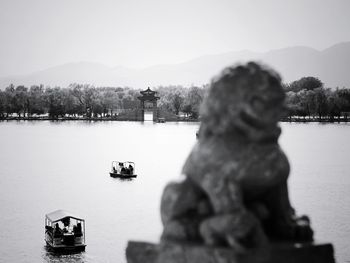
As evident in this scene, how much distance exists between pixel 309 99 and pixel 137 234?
337 feet

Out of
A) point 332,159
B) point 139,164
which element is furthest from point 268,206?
point 332,159

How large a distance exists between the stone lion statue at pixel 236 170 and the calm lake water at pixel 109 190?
1.58 m

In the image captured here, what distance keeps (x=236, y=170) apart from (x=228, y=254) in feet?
1.78

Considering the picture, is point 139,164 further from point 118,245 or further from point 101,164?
point 118,245

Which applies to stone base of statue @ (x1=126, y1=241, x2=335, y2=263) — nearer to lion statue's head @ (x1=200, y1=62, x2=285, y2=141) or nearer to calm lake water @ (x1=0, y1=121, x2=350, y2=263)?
lion statue's head @ (x1=200, y1=62, x2=285, y2=141)

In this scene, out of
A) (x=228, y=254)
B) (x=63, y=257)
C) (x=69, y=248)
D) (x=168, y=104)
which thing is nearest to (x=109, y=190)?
(x=69, y=248)

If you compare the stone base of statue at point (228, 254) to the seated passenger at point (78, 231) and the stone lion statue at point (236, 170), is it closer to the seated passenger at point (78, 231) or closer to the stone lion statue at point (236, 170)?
the stone lion statue at point (236, 170)

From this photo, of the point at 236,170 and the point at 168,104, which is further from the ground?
the point at 168,104

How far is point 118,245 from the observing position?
28.8 metres

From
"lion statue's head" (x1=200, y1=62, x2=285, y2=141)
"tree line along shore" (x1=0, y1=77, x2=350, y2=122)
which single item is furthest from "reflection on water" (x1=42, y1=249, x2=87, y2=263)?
"tree line along shore" (x1=0, y1=77, x2=350, y2=122)

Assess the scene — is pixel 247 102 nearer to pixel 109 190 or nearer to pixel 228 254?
pixel 228 254

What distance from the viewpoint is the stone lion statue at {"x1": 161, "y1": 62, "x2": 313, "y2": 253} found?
154 inches

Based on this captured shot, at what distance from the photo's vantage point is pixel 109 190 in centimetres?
4869

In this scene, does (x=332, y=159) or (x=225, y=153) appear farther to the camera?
(x=332, y=159)
